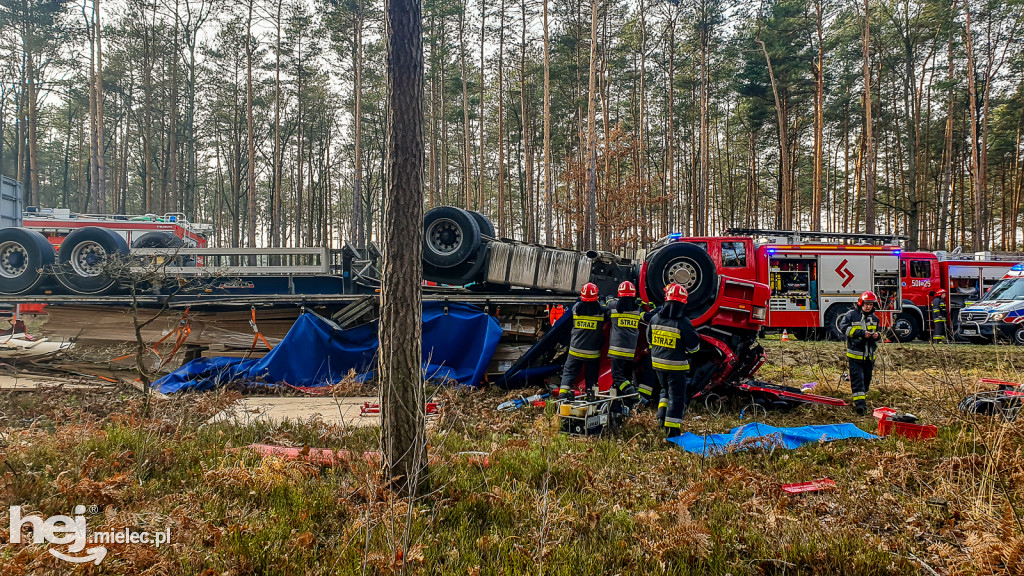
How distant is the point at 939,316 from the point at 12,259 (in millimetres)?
20174

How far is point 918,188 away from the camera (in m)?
25.9

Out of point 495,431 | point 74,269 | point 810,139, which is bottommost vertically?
point 495,431

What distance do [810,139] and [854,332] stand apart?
2571 centimetres

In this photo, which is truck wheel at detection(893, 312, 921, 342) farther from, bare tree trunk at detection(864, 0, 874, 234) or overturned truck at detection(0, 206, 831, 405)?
overturned truck at detection(0, 206, 831, 405)

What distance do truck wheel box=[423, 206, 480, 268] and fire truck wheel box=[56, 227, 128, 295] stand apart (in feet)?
16.7

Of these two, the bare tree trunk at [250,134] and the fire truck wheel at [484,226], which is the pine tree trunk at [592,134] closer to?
the fire truck wheel at [484,226]

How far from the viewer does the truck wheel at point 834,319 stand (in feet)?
42.2

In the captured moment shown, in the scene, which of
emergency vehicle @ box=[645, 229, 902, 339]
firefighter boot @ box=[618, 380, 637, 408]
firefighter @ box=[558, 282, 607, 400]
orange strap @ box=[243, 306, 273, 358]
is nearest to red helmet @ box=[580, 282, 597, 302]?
firefighter @ box=[558, 282, 607, 400]

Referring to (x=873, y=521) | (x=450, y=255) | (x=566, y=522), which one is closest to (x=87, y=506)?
(x=566, y=522)

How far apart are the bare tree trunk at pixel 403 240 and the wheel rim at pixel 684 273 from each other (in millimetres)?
5575

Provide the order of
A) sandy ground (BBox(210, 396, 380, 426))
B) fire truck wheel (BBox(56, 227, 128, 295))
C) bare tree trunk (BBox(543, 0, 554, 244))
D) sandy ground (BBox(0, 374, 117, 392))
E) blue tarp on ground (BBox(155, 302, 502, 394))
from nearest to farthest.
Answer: sandy ground (BBox(210, 396, 380, 426)) < sandy ground (BBox(0, 374, 117, 392)) < blue tarp on ground (BBox(155, 302, 502, 394)) < fire truck wheel (BBox(56, 227, 128, 295)) < bare tree trunk (BBox(543, 0, 554, 244))

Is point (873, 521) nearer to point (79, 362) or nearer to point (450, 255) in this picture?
point (450, 255)

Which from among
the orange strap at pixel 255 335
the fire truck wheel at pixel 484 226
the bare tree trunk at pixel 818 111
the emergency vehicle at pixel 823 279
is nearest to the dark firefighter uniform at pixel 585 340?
the fire truck wheel at pixel 484 226

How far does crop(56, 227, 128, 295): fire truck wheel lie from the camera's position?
28.7ft
